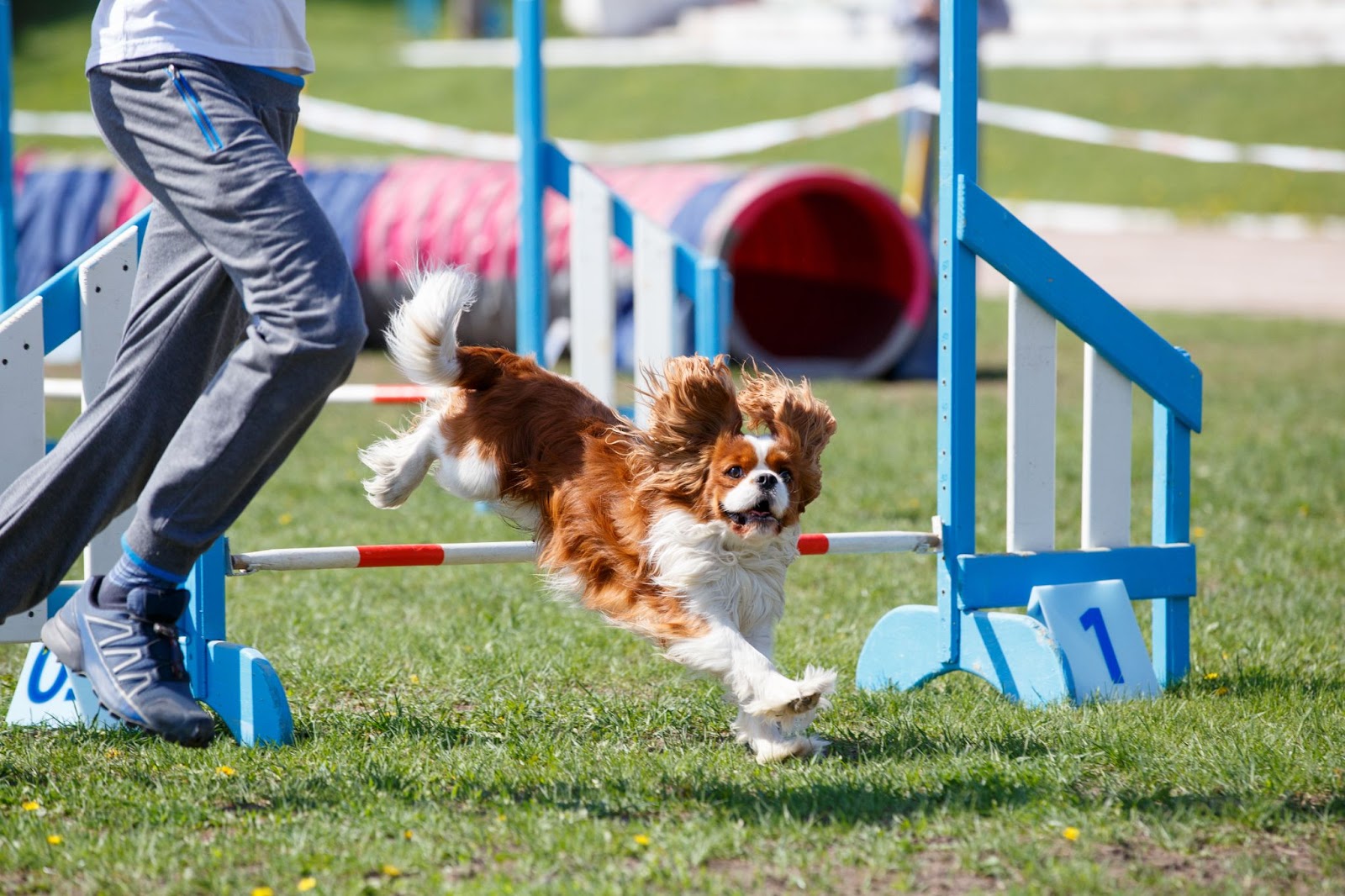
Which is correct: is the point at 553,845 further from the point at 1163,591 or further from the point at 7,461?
the point at 1163,591

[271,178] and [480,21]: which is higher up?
[480,21]

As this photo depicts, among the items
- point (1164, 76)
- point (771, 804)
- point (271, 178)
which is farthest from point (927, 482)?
point (1164, 76)

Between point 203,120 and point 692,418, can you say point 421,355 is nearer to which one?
point 692,418

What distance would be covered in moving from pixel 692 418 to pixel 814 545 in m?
0.53

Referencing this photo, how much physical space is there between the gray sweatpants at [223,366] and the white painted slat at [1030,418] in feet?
6.13

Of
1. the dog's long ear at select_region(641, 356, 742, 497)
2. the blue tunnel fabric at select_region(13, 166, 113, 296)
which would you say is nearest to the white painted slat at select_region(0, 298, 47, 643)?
the dog's long ear at select_region(641, 356, 742, 497)

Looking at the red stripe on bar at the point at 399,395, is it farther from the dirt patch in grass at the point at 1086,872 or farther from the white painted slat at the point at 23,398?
the dirt patch in grass at the point at 1086,872

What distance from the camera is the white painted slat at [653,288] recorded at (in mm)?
6496

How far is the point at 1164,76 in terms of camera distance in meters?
26.3

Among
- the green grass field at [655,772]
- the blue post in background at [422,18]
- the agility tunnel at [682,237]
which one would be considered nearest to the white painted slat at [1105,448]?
the green grass field at [655,772]

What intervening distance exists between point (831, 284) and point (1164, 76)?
17260 mm

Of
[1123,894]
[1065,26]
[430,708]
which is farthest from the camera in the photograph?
[1065,26]

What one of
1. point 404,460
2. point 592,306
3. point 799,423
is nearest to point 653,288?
point 592,306

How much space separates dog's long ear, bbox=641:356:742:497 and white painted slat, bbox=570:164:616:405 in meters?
2.98
